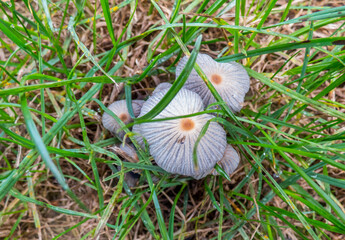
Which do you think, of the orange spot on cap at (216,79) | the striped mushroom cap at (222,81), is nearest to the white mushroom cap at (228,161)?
the striped mushroom cap at (222,81)

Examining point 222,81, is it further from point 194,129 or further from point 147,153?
point 147,153

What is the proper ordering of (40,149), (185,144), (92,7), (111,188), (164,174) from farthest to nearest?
(92,7), (111,188), (164,174), (185,144), (40,149)

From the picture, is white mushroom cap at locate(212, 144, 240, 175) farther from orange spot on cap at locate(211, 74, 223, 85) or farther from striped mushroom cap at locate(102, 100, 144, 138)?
striped mushroom cap at locate(102, 100, 144, 138)

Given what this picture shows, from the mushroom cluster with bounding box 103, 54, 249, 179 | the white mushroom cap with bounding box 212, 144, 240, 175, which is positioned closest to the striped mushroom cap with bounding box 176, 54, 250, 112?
the mushroom cluster with bounding box 103, 54, 249, 179

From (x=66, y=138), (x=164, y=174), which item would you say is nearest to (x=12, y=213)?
(x=66, y=138)

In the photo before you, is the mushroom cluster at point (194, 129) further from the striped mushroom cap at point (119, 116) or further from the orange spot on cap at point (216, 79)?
the striped mushroom cap at point (119, 116)

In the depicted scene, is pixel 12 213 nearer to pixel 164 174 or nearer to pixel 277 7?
pixel 164 174

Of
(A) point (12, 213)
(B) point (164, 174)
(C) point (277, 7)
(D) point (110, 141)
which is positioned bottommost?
(A) point (12, 213)

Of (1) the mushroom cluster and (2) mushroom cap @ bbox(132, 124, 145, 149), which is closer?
(1) the mushroom cluster
